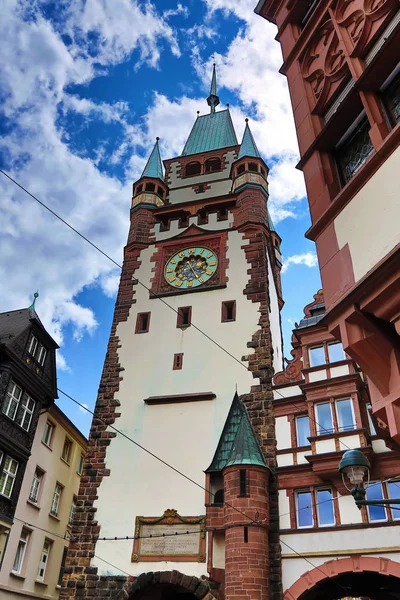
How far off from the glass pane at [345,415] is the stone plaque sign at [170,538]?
4441mm

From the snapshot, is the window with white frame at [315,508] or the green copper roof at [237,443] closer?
the window with white frame at [315,508]

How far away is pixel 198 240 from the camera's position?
20516mm

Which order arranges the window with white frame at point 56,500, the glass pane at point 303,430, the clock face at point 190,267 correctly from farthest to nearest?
the window with white frame at point 56,500 < the clock face at point 190,267 < the glass pane at point 303,430

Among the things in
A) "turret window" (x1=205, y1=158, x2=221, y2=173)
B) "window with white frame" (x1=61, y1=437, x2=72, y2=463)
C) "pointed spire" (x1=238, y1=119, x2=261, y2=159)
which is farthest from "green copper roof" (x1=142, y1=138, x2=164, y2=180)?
"window with white frame" (x1=61, y1=437, x2=72, y2=463)

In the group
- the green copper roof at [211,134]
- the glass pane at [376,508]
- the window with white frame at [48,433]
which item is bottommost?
the glass pane at [376,508]

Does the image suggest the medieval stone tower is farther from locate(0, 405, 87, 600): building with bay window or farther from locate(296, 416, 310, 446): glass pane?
locate(0, 405, 87, 600): building with bay window

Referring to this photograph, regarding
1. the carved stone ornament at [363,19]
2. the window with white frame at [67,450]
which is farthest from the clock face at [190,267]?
the carved stone ornament at [363,19]

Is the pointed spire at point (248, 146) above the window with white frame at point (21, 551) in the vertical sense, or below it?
above

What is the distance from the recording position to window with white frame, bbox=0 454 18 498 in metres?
17.3

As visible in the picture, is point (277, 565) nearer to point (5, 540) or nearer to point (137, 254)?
point (5, 540)

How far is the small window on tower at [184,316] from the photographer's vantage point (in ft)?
60.1

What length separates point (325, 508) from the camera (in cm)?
1302

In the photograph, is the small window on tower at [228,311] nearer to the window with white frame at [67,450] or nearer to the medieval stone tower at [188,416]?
the medieval stone tower at [188,416]

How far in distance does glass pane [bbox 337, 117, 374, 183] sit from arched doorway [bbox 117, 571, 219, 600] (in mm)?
10718
